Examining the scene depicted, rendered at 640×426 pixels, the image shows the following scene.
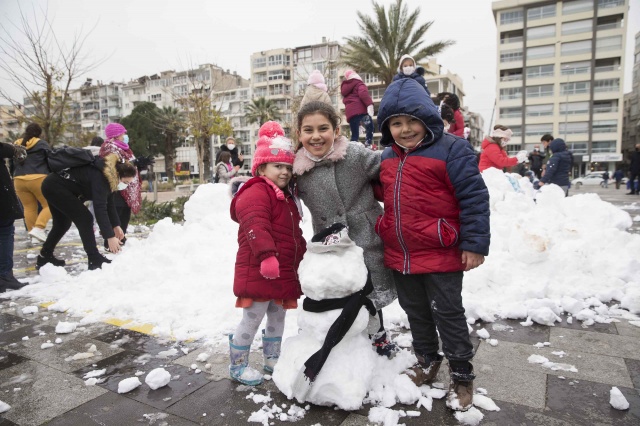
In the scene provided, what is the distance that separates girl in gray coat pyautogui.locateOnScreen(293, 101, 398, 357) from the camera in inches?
102

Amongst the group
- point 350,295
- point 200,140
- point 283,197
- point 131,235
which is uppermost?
point 200,140

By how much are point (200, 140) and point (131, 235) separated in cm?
1421

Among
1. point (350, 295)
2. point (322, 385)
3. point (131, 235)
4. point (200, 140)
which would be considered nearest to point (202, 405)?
point (322, 385)

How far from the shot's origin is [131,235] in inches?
349

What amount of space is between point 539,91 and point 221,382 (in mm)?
59349

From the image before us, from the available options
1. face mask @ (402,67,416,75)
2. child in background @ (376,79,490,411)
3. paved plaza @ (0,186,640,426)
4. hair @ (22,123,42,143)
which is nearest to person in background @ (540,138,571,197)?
face mask @ (402,67,416,75)

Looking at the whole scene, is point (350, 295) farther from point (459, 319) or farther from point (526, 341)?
point (526, 341)

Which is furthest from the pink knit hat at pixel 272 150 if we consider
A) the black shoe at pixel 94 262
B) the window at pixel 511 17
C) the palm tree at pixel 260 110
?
the window at pixel 511 17

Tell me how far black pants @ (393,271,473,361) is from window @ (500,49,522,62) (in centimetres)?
5977

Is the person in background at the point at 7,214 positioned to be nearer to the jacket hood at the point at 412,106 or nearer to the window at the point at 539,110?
the jacket hood at the point at 412,106

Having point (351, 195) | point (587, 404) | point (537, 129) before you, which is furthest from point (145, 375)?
point (537, 129)

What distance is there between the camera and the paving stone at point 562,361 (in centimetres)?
258

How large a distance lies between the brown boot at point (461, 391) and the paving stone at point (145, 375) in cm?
153

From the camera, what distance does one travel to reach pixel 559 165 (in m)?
8.67
